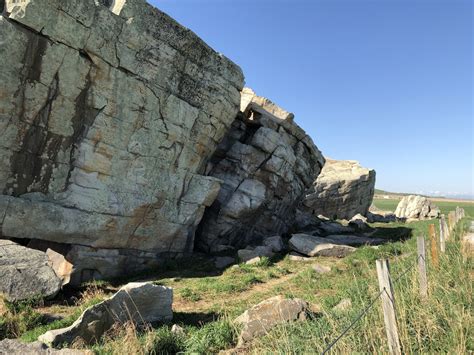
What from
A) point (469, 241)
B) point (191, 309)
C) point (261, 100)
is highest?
point (261, 100)

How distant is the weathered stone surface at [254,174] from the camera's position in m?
24.7

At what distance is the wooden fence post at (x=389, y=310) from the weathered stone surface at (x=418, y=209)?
61123 millimetres

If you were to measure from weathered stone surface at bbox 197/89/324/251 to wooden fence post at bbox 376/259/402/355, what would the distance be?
1814 cm

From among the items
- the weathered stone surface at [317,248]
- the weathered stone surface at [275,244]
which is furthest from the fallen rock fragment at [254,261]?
the weathered stone surface at [317,248]

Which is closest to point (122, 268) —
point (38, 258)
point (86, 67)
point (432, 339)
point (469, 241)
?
point (38, 258)

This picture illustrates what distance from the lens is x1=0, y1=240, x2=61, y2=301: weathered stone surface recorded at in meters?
12.5

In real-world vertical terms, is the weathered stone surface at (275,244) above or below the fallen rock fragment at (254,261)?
above

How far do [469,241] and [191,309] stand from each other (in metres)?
13.4

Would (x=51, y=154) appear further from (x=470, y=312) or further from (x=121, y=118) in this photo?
(x=470, y=312)

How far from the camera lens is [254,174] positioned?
26.6m

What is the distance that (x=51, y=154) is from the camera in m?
16.2

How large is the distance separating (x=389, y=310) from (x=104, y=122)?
15.3 m

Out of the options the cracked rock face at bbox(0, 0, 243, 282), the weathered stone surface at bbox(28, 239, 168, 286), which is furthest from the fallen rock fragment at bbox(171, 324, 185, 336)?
the cracked rock face at bbox(0, 0, 243, 282)

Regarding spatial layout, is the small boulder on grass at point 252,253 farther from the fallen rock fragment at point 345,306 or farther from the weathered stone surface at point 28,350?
the weathered stone surface at point 28,350
